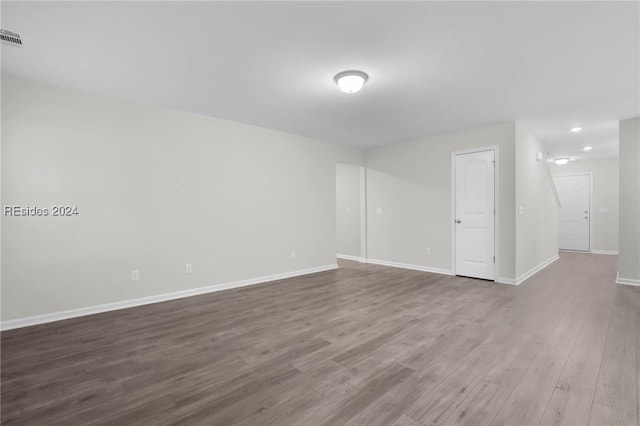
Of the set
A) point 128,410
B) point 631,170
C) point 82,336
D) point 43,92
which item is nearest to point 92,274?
point 82,336

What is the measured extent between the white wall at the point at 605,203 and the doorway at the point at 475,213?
223 inches

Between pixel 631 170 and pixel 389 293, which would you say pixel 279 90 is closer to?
pixel 389 293

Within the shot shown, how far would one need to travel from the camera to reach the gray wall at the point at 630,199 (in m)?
4.37

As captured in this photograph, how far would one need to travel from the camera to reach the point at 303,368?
6.93 feet

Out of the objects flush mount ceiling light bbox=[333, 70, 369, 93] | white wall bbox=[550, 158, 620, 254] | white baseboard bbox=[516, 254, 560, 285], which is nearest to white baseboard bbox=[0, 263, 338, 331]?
flush mount ceiling light bbox=[333, 70, 369, 93]

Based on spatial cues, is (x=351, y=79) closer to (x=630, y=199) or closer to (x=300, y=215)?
(x=300, y=215)

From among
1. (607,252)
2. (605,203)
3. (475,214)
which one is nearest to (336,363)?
(475,214)

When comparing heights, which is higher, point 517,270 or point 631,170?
point 631,170

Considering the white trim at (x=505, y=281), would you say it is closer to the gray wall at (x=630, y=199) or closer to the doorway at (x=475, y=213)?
the doorway at (x=475, y=213)

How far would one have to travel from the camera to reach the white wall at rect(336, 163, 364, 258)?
711 centimetres

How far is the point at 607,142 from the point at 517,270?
13.2 ft

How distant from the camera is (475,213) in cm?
499

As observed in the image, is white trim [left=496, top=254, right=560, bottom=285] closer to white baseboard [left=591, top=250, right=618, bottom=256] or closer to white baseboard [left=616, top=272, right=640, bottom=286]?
white baseboard [left=616, top=272, right=640, bottom=286]

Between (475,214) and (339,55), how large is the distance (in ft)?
12.5
